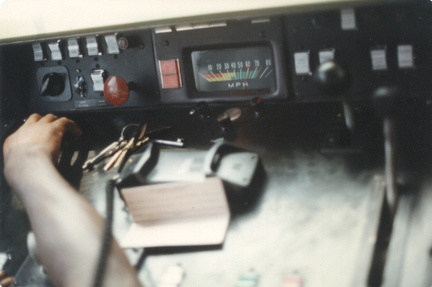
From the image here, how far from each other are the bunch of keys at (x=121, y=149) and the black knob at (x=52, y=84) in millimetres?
344

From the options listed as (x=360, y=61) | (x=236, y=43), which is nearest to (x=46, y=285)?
(x=236, y=43)

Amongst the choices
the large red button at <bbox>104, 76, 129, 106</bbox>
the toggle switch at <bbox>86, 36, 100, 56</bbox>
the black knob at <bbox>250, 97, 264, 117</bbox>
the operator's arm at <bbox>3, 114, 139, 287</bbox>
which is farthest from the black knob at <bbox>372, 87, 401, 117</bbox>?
the toggle switch at <bbox>86, 36, 100, 56</bbox>

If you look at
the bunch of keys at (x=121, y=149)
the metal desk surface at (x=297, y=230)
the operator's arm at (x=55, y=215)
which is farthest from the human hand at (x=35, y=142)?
the metal desk surface at (x=297, y=230)

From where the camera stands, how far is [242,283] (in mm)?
995

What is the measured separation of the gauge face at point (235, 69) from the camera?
1.54m

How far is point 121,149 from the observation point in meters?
1.53

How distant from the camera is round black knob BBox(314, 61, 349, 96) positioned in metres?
1.17

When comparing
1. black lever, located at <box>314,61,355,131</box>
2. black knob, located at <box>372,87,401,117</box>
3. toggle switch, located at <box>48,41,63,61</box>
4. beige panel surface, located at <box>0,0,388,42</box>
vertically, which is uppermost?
beige panel surface, located at <box>0,0,388,42</box>

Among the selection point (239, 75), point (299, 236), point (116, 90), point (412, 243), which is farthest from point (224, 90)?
point (412, 243)

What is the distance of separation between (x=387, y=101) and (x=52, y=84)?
3.67 ft

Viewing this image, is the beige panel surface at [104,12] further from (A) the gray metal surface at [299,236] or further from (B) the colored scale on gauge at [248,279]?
(B) the colored scale on gauge at [248,279]

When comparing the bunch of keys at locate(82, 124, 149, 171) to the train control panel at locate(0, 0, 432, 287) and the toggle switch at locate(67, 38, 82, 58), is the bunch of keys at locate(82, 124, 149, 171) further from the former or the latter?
the toggle switch at locate(67, 38, 82, 58)

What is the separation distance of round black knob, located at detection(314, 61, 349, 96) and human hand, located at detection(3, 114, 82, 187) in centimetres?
74

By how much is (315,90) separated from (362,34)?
0.68 feet
